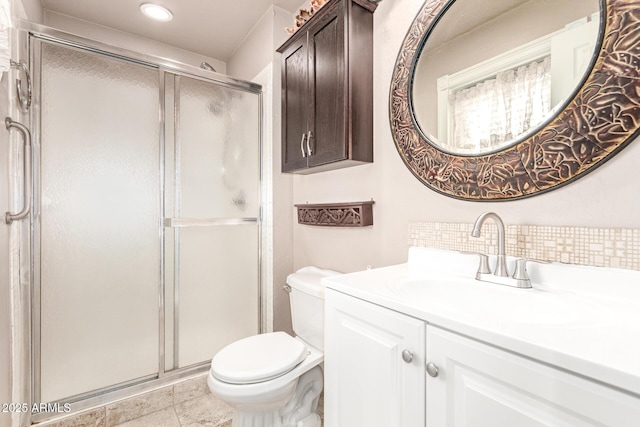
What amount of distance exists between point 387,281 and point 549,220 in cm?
52

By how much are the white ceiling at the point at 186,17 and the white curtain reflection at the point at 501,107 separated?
1530 mm

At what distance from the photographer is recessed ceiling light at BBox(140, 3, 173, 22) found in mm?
1960

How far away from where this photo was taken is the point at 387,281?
37.4 inches

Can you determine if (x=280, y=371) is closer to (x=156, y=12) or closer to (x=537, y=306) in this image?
(x=537, y=306)

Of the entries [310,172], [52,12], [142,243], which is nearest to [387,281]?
[310,172]

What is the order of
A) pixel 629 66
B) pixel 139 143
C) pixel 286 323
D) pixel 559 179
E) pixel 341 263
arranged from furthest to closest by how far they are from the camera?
1. pixel 286 323
2. pixel 139 143
3. pixel 341 263
4. pixel 559 179
5. pixel 629 66

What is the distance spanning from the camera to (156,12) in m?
2.01

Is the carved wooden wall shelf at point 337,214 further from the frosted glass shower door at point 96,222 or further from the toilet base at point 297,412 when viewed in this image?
the frosted glass shower door at point 96,222

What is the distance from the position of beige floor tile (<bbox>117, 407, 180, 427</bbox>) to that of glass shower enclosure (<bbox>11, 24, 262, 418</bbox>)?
20 centimetres

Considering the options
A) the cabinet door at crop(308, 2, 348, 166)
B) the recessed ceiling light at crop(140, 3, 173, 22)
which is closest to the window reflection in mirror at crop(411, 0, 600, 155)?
the cabinet door at crop(308, 2, 348, 166)

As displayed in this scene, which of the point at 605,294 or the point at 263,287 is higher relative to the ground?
the point at 605,294

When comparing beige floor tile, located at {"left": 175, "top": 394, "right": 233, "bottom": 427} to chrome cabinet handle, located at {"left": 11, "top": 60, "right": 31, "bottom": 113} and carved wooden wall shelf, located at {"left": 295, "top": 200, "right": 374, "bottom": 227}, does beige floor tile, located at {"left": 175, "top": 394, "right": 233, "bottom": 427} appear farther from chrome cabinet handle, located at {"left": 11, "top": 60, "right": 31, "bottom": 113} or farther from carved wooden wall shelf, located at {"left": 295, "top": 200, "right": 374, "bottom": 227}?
chrome cabinet handle, located at {"left": 11, "top": 60, "right": 31, "bottom": 113}

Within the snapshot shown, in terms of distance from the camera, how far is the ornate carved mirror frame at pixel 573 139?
714 millimetres

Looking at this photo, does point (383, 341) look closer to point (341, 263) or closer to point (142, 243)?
point (341, 263)
